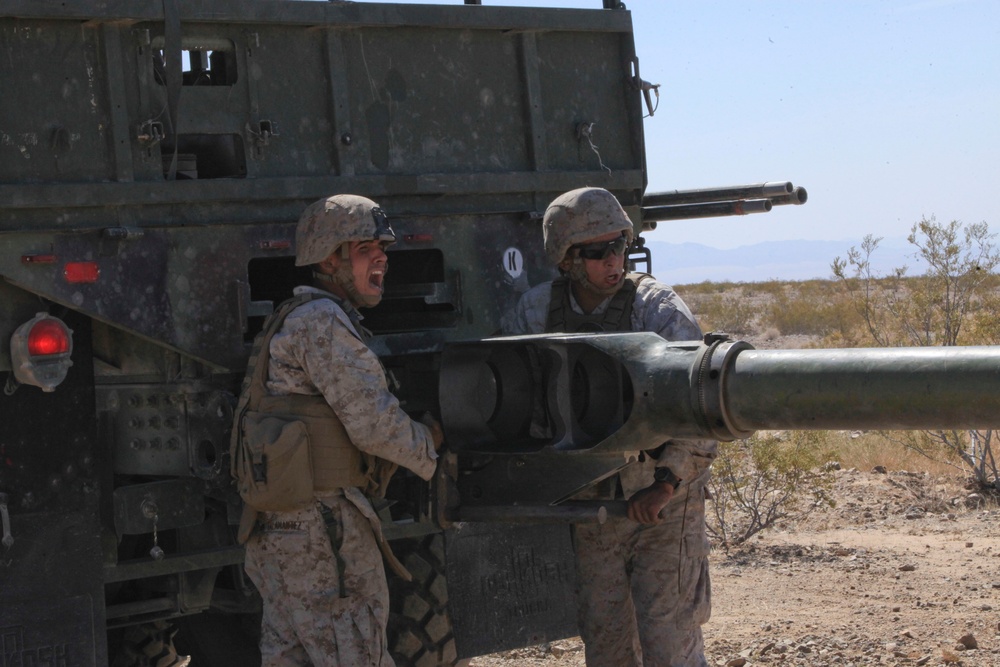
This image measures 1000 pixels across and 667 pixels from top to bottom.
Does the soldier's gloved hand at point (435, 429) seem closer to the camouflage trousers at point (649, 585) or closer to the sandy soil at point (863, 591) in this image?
the camouflage trousers at point (649, 585)

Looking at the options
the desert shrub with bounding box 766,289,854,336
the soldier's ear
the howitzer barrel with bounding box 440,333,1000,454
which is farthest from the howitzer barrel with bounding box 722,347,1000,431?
the desert shrub with bounding box 766,289,854,336

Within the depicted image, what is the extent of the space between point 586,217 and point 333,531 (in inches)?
48.0

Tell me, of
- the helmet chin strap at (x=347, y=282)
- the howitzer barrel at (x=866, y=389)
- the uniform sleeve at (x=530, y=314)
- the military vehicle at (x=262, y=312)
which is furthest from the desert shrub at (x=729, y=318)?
the howitzer barrel at (x=866, y=389)

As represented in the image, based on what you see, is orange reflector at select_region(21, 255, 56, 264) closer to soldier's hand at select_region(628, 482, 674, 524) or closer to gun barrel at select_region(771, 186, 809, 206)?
soldier's hand at select_region(628, 482, 674, 524)

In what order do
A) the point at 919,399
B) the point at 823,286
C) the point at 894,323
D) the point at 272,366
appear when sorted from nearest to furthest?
1. the point at 919,399
2. the point at 272,366
3. the point at 894,323
4. the point at 823,286

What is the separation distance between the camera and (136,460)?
14.0 feet

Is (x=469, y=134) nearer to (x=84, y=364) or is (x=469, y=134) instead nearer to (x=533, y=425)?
(x=533, y=425)

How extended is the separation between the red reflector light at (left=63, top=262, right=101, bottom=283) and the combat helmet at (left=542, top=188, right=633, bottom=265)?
4.47 feet

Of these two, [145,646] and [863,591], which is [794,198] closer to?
[863,591]

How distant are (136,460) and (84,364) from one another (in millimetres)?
370

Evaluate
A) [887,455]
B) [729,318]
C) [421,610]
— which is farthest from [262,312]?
[729,318]

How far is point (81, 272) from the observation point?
3.90 metres

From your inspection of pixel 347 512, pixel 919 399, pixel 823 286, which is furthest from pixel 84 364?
pixel 823 286

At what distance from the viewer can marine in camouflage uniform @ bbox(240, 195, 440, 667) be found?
11.9 feet
